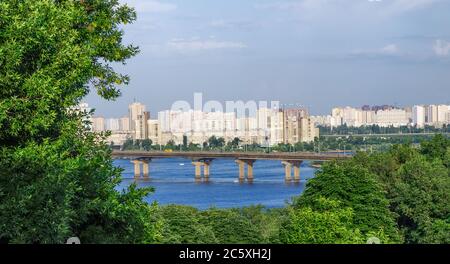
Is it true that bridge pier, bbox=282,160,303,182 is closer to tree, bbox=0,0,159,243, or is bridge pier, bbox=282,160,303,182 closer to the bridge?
the bridge

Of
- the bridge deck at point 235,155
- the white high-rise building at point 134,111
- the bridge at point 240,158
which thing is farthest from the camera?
the bridge at point 240,158

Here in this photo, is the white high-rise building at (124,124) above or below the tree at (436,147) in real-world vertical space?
above

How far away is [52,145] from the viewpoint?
13.3ft

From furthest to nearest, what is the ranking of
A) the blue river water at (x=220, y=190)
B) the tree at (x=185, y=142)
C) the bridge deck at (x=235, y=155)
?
the tree at (x=185, y=142)
the bridge deck at (x=235, y=155)
the blue river water at (x=220, y=190)

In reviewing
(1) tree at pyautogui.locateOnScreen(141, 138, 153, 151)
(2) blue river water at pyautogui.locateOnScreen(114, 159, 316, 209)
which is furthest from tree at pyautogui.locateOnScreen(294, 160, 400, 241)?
(1) tree at pyautogui.locateOnScreen(141, 138, 153, 151)

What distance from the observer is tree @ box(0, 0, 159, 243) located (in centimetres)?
370

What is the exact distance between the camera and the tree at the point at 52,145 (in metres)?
3.70

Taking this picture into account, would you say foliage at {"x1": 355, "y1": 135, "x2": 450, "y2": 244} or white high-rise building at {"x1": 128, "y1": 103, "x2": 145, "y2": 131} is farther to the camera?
white high-rise building at {"x1": 128, "y1": 103, "x2": 145, "y2": 131}

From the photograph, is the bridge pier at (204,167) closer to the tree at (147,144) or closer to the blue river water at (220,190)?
the blue river water at (220,190)

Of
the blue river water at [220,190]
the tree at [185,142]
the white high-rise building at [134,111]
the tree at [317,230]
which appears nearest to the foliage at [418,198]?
the tree at [317,230]

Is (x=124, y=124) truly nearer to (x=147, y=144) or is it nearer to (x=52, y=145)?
(x=147, y=144)

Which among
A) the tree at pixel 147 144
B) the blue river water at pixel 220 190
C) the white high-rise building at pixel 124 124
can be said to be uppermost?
the white high-rise building at pixel 124 124

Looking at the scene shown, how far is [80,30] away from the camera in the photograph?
15.9ft
